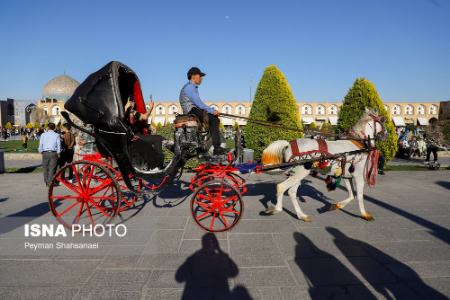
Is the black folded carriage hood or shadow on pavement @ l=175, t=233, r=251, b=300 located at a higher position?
the black folded carriage hood

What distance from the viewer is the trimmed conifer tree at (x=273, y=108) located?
10.8 meters

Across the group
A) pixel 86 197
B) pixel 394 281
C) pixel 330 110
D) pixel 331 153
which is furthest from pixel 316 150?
pixel 330 110

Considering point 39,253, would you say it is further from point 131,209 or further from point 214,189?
point 214,189

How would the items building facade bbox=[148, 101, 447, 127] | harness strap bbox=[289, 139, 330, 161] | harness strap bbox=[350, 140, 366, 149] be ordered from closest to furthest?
1. harness strap bbox=[289, 139, 330, 161]
2. harness strap bbox=[350, 140, 366, 149]
3. building facade bbox=[148, 101, 447, 127]

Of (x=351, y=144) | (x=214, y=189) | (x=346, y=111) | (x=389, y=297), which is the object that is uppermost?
(x=346, y=111)

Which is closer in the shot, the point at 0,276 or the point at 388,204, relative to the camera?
the point at 0,276

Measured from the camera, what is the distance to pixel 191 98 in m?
4.52

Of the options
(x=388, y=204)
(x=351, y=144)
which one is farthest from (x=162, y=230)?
(x=388, y=204)

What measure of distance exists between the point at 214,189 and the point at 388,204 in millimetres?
3768

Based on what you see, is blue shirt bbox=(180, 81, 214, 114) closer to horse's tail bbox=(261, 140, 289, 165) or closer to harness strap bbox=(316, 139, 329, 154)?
horse's tail bbox=(261, 140, 289, 165)

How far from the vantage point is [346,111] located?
10453 millimetres

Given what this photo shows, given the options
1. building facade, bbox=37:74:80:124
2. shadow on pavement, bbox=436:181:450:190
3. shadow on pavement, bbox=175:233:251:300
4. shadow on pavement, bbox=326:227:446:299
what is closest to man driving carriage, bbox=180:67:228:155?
shadow on pavement, bbox=175:233:251:300

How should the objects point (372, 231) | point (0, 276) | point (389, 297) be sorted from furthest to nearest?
point (372, 231)
point (0, 276)
point (389, 297)

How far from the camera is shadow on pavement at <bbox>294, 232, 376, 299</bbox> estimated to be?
9.45 feet
